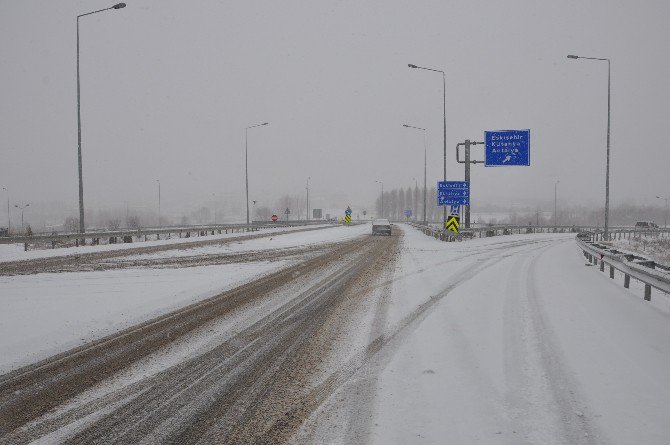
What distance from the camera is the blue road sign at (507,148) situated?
1065 inches

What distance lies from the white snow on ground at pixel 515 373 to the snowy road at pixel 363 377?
0.8 inches

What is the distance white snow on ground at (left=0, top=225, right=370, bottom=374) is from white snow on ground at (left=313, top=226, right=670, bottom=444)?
4419 mm

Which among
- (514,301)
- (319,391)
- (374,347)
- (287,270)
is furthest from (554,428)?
(287,270)

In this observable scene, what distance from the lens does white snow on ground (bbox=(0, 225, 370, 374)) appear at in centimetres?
626

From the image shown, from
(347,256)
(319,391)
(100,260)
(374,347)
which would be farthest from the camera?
(347,256)

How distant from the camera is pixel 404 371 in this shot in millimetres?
4891

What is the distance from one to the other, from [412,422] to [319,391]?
1.06 meters

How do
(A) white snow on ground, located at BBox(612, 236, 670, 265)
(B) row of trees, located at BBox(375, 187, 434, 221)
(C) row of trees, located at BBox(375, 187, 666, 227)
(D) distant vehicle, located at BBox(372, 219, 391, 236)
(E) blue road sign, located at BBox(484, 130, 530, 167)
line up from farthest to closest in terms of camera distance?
(B) row of trees, located at BBox(375, 187, 434, 221) < (C) row of trees, located at BBox(375, 187, 666, 227) < (D) distant vehicle, located at BBox(372, 219, 391, 236) < (A) white snow on ground, located at BBox(612, 236, 670, 265) < (E) blue road sign, located at BBox(484, 130, 530, 167)

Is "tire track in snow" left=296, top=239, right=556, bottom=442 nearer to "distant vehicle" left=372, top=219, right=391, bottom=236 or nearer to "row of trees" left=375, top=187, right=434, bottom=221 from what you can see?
"distant vehicle" left=372, top=219, right=391, bottom=236

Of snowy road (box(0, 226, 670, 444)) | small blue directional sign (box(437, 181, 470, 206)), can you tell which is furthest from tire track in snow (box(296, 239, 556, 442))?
small blue directional sign (box(437, 181, 470, 206))

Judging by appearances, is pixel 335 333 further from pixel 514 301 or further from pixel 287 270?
pixel 287 270

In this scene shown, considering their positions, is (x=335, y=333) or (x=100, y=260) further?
(x=100, y=260)

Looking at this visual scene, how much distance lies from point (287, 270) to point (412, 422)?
10211mm

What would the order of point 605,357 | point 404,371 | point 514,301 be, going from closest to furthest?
point 404,371, point 605,357, point 514,301
